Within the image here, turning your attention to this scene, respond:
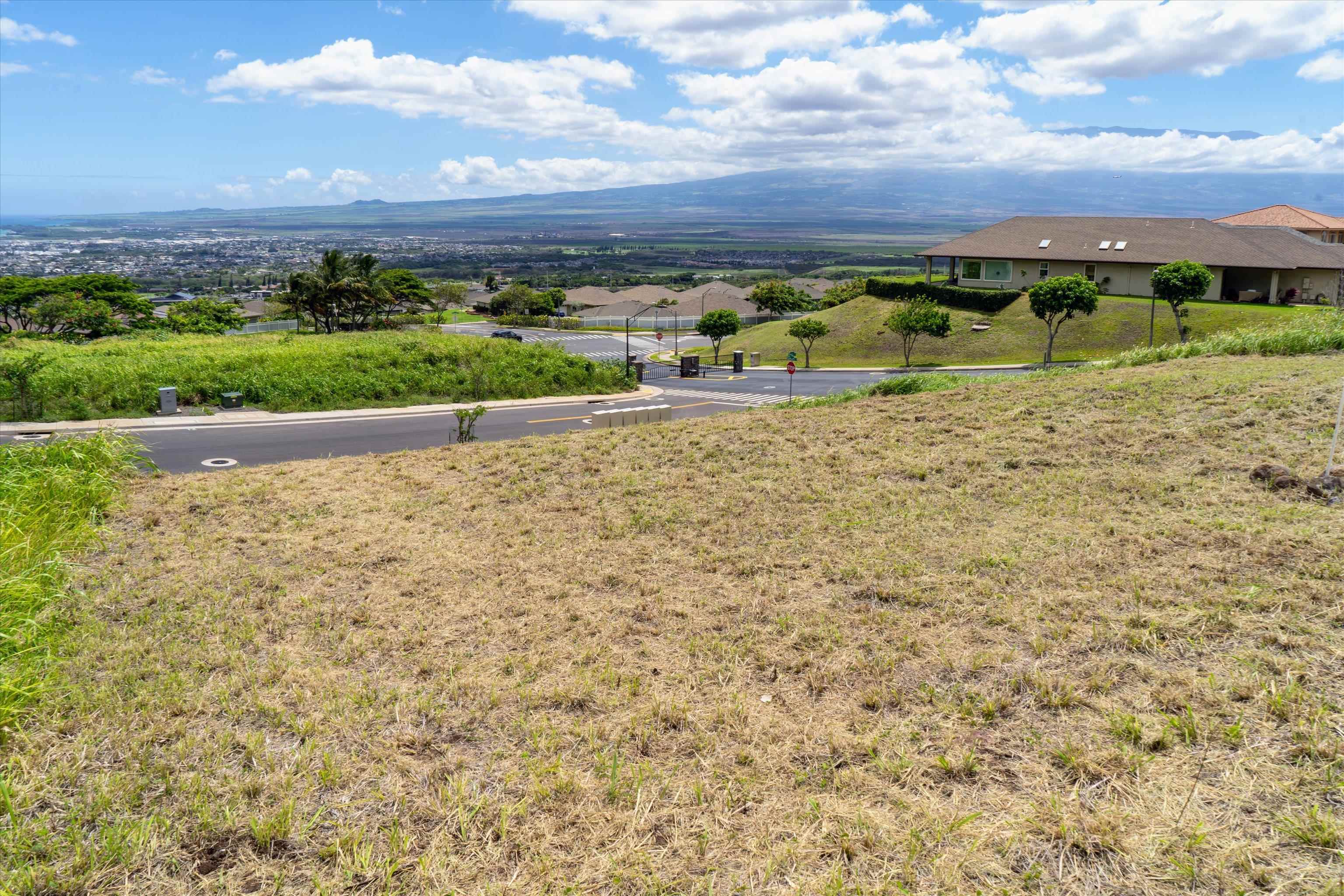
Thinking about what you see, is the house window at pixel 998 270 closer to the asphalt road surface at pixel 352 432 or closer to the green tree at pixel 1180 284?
the green tree at pixel 1180 284

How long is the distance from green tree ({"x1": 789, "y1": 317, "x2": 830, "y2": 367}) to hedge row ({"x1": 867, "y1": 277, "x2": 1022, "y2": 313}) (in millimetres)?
7427

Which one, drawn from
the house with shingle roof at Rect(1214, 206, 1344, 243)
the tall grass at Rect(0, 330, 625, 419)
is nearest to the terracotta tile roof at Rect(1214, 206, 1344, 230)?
the house with shingle roof at Rect(1214, 206, 1344, 243)

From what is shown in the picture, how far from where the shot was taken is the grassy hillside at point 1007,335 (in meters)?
51.3

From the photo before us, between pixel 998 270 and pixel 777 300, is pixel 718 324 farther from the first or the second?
pixel 777 300

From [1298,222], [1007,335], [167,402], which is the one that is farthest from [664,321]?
[167,402]

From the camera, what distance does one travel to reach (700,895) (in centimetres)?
390

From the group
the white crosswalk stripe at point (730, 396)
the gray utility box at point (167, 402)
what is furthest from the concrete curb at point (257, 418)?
the white crosswalk stripe at point (730, 396)

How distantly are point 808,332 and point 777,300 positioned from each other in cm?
3990

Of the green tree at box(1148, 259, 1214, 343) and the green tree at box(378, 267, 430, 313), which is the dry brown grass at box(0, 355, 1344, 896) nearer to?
the green tree at box(1148, 259, 1214, 343)

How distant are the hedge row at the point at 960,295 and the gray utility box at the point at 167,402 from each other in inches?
1932

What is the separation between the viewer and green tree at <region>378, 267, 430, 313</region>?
56625 mm

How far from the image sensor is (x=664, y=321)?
10350 centimetres

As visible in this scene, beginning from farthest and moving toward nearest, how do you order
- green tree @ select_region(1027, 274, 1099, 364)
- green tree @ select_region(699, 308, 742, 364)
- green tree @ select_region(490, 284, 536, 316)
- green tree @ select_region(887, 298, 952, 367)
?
green tree @ select_region(490, 284, 536, 316) → green tree @ select_region(699, 308, 742, 364) → green tree @ select_region(887, 298, 952, 367) → green tree @ select_region(1027, 274, 1099, 364)

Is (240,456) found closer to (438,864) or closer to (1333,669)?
(438,864)
